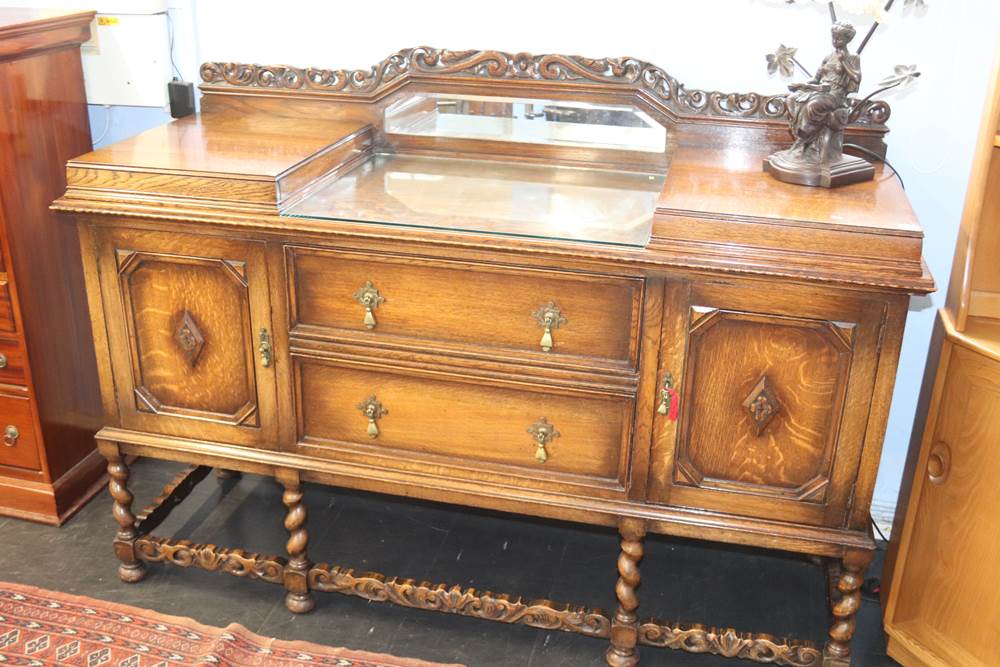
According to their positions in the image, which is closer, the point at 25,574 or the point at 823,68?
the point at 823,68

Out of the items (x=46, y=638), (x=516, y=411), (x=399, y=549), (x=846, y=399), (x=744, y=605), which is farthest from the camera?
(x=399, y=549)

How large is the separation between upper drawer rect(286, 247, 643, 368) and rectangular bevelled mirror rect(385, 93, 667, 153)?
552mm

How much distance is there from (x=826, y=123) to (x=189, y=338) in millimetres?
1422

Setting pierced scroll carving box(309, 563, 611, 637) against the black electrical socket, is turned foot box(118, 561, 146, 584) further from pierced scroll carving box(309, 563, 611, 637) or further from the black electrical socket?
the black electrical socket

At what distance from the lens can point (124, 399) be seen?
2291mm

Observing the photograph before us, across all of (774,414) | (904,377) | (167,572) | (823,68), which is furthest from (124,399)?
(904,377)

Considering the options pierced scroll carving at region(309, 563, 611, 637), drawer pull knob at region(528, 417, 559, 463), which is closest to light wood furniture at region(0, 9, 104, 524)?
pierced scroll carving at region(309, 563, 611, 637)

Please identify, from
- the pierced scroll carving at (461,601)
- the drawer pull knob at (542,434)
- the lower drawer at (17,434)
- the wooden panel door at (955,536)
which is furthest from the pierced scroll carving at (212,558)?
the wooden panel door at (955,536)

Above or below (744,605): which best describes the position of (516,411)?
above

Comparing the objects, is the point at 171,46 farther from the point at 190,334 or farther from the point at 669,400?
the point at 669,400

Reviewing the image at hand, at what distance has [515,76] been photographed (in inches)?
92.5

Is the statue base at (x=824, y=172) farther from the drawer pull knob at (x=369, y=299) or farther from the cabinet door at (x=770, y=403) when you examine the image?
the drawer pull knob at (x=369, y=299)

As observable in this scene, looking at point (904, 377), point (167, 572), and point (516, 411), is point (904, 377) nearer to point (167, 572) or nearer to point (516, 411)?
point (516, 411)

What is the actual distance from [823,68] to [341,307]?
110 centimetres
